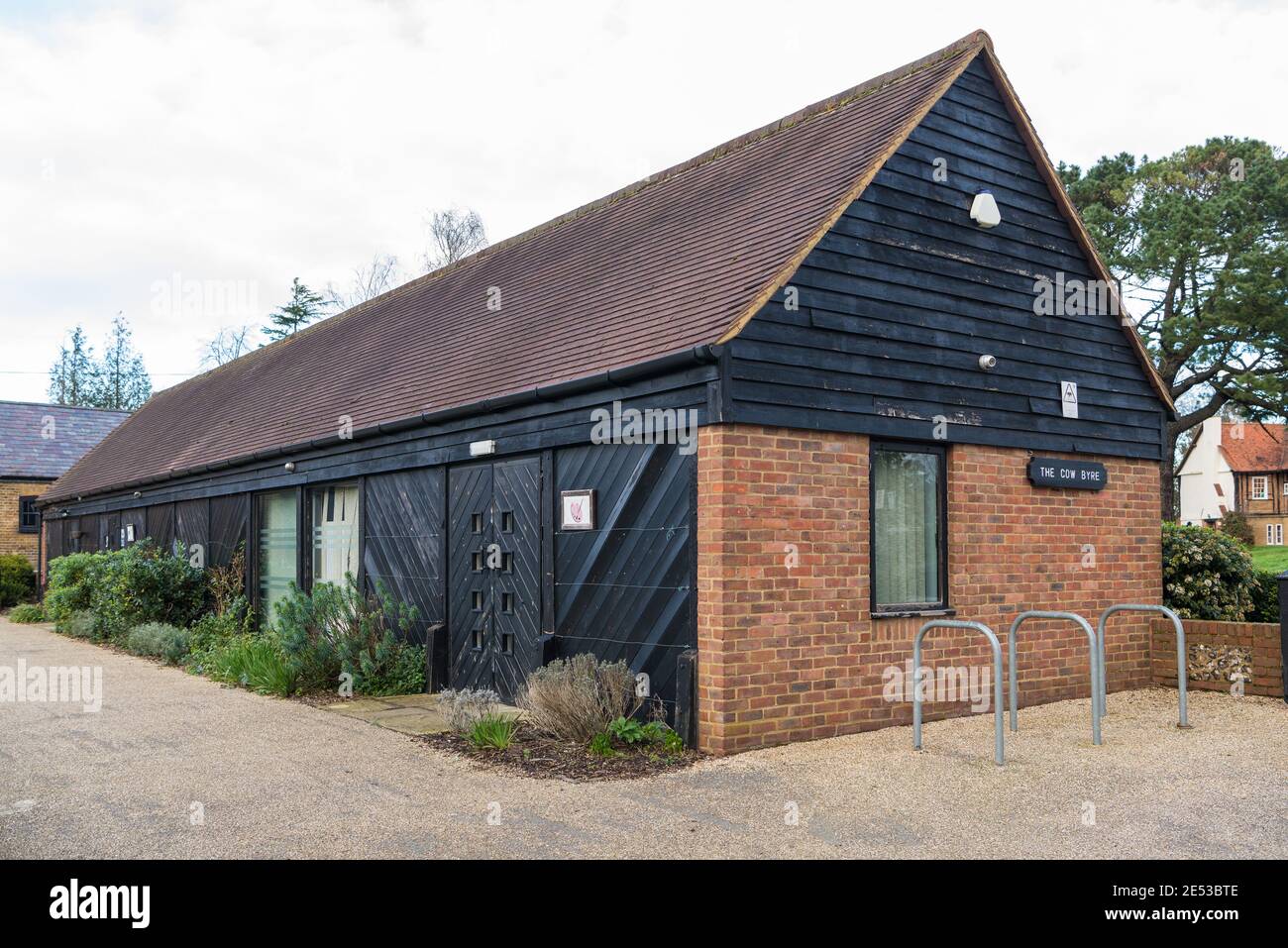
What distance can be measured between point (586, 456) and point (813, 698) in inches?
109

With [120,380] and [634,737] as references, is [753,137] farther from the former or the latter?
[120,380]

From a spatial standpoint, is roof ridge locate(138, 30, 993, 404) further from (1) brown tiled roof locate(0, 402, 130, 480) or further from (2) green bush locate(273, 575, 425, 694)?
(1) brown tiled roof locate(0, 402, 130, 480)

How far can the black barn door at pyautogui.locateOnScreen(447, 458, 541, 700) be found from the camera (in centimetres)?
988

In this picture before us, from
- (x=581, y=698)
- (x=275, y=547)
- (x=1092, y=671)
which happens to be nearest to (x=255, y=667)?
(x=275, y=547)

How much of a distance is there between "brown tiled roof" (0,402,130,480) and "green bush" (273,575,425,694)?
27181 mm

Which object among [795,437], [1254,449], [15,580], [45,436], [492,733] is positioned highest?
[1254,449]

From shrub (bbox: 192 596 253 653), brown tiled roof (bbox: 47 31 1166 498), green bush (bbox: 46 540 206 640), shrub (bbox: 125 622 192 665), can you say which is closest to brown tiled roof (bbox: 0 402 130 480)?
green bush (bbox: 46 540 206 640)

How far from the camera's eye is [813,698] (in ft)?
26.9

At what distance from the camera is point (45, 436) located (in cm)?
3591

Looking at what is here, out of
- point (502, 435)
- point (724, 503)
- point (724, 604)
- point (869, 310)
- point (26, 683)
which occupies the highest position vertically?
point (869, 310)

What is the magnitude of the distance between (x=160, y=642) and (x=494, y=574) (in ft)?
23.4

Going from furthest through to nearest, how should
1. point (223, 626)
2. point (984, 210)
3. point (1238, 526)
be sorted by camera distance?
1. point (1238, 526)
2. point (223, 626)
3. point (984, 210)

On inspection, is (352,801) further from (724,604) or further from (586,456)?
(586,456)
